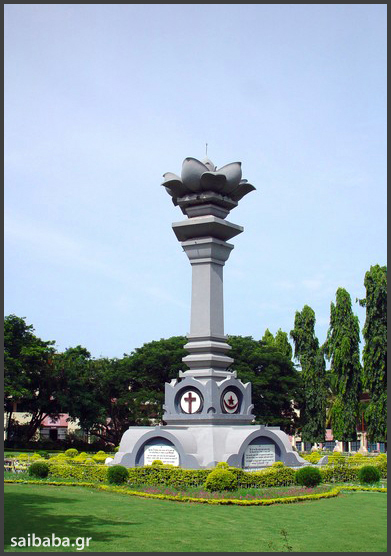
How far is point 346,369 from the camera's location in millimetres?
48031

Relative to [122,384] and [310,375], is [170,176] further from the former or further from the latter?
[310,375]

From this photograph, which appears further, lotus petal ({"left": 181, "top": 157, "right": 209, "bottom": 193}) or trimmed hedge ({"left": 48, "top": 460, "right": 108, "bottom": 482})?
lotus petal ({"left": 181, "top": 157, "right": 209, "bottom": 193})

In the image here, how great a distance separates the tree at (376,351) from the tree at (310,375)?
7219mm

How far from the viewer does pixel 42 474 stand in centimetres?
2322

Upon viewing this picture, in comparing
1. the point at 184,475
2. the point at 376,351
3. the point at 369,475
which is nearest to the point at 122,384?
the point at 376,351

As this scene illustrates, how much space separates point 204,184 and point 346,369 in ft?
85.8

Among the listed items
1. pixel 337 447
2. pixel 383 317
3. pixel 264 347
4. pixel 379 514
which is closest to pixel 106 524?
pixel 379 514

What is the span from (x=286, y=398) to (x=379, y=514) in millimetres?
33451

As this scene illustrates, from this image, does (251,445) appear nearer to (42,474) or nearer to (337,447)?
(42,474)

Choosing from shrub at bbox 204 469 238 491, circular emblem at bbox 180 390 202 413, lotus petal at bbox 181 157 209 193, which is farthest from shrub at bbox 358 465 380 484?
lotus petal at bbox 181 157 209 193

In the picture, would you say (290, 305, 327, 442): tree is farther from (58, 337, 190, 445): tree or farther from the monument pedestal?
the monument pedestal

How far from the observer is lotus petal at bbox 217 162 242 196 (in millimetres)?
27139

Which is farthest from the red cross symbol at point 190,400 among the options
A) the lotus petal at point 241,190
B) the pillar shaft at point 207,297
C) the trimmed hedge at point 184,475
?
the lotus petal at point 241,190

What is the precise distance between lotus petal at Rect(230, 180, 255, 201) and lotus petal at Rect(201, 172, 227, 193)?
3.86ft
